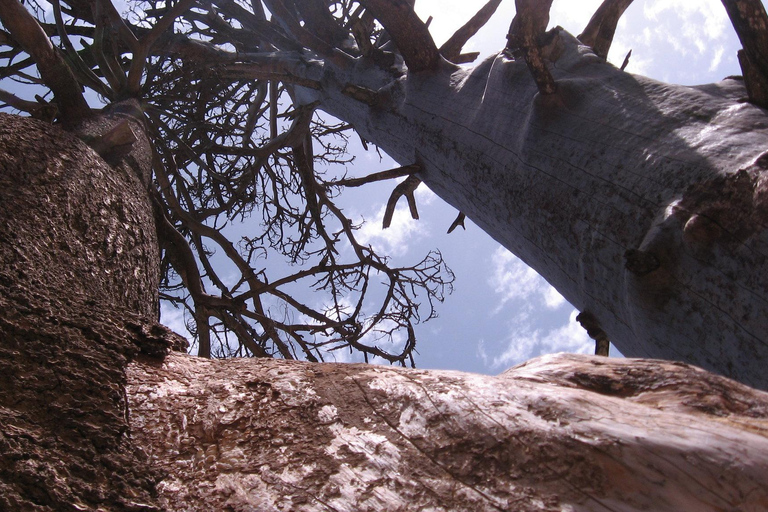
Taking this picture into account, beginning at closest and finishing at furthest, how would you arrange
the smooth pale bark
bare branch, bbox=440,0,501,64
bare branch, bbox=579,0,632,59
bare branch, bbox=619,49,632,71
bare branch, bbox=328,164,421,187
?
the smooth pale bark → bare branch, bbox=619,49,632,71 → bare branch, bbox=579,0,632,59 → bare branch, bbox=328,164,421,187 → bare branch, bbox=440,0,501,64

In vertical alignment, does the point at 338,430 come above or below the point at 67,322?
below

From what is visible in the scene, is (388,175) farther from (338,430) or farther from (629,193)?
(338,430)

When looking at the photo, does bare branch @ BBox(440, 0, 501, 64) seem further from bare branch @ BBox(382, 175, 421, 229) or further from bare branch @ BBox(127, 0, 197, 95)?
bare branch @ BBox(127, 0, 197, 95)

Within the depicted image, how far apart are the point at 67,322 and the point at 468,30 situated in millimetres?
3245

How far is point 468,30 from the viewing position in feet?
11.5

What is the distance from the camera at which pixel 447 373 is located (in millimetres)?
908

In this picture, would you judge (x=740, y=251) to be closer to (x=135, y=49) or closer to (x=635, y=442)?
(x=635, y=442)

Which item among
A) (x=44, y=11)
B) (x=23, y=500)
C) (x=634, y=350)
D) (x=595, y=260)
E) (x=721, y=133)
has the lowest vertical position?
(x=23, y=500)

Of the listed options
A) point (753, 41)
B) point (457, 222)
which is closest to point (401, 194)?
point (457, 222)

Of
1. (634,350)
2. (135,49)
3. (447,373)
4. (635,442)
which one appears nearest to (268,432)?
(447,373)

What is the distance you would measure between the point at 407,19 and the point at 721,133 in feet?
5.34

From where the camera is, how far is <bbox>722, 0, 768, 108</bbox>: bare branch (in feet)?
4.29

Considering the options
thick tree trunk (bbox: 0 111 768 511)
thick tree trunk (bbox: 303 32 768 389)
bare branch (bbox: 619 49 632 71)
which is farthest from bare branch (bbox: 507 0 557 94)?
thick tree trunk (bbox: 0 111 768 511)

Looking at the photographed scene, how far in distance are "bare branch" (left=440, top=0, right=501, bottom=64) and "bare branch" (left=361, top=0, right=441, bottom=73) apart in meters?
0.77
